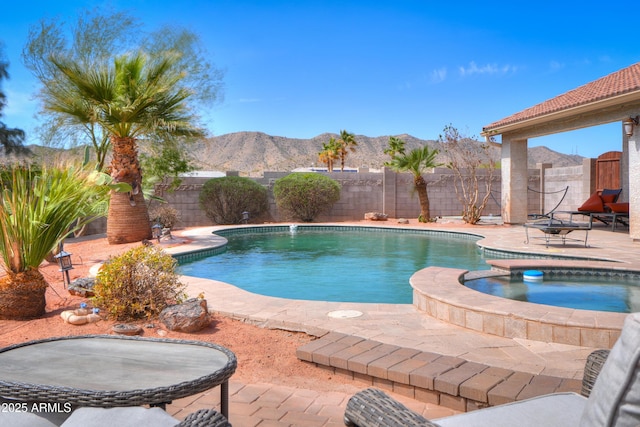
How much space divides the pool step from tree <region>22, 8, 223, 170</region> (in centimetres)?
1169

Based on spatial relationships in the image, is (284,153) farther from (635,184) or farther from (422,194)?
(635,184)

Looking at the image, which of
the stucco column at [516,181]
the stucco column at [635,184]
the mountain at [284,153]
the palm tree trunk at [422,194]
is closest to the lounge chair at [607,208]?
the stucco column at [516,181]

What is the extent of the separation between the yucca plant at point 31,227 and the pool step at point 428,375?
2.88 m

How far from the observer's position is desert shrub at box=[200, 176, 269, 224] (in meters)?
18.4

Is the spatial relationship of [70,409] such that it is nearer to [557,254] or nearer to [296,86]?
[557,254]

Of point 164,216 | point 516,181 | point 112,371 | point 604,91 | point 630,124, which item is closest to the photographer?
point 112,371

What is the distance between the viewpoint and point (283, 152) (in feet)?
221

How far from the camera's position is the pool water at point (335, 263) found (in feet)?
25.0

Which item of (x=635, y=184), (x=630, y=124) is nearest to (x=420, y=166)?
(x=630, y=124)

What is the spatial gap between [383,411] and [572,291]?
5.69 meters

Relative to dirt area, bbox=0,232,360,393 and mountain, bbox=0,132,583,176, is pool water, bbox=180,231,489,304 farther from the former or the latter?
mountain, bbox=0,132,583,176

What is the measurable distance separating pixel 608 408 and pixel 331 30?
30.6 meters

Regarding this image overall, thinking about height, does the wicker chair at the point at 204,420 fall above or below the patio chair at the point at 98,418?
above

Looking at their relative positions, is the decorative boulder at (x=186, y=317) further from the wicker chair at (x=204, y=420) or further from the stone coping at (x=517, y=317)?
the wicker chair at (x=204, y=420)
